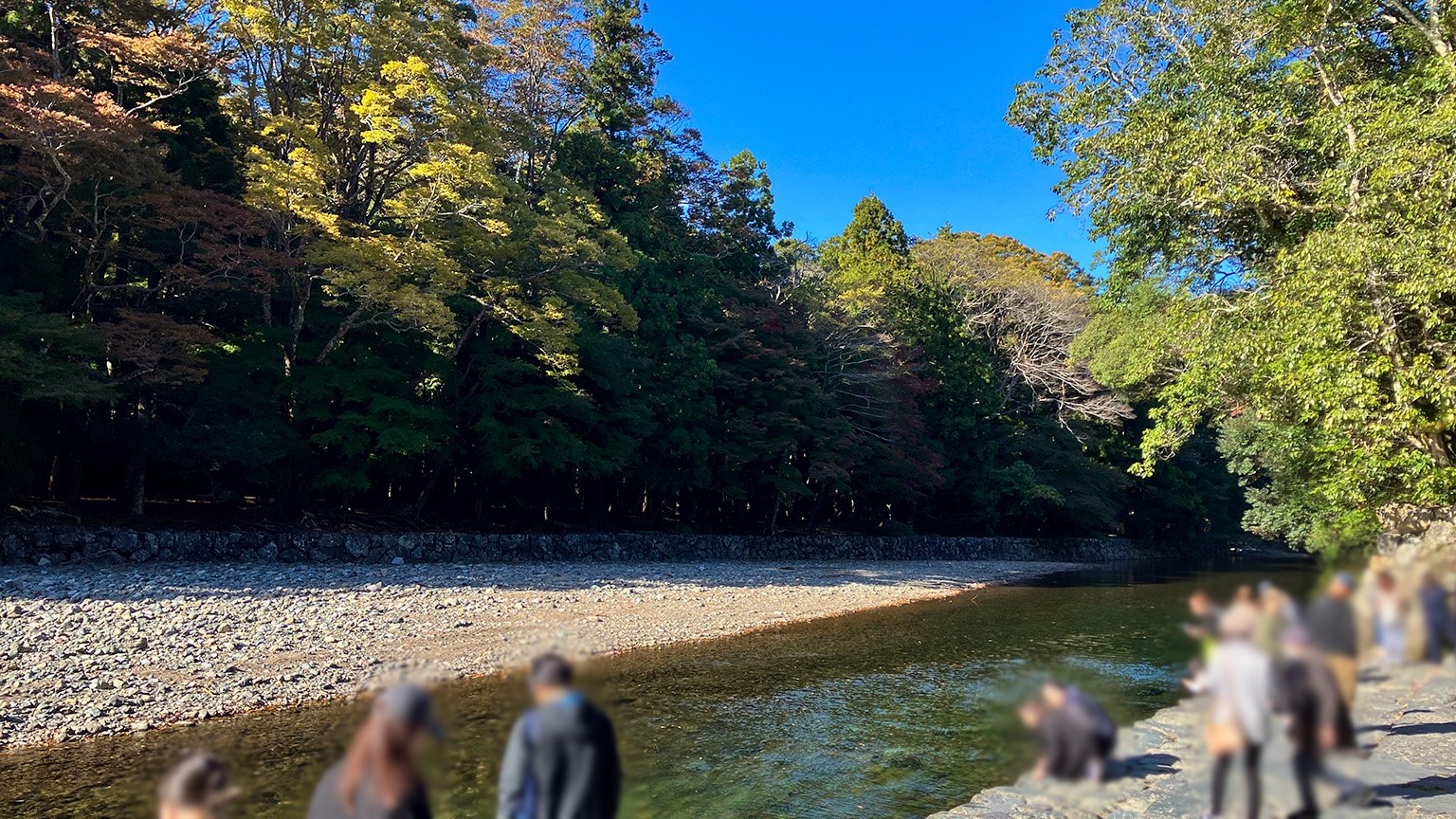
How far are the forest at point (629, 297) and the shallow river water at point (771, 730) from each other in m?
2.22

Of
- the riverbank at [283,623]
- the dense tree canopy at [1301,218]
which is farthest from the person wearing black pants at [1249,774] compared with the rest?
the riverbank at [283,623]

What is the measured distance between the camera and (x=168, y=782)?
3.51 ft

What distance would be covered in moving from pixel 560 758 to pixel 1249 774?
895 millimetres

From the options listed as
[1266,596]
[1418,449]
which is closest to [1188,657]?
[1266,596]

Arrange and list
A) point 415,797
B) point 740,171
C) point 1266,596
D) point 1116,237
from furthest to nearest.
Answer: point 740,171, point 1116,237, point 1266,596, point 415,797

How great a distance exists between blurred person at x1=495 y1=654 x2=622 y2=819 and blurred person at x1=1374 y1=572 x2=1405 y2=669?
104 cm

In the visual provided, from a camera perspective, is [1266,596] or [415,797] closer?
[415,797]

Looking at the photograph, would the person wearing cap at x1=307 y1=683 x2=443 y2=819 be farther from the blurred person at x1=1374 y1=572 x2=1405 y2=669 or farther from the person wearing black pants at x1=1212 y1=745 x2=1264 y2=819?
the blurred person at x1=1374 y1=572 x2=1405 y2=669

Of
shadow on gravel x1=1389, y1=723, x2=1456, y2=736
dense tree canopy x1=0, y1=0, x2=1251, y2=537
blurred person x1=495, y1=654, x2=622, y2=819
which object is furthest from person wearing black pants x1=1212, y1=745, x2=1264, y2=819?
dense tree canopy x1=0, y1=0, x2=1251, y2=537

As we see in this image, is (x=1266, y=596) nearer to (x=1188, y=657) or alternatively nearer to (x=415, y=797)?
(x=1188, y=657)

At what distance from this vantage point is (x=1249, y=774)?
0.98m

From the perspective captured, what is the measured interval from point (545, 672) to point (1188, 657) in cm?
94

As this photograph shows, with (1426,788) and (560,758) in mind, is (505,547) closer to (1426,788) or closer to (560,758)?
(1426,788)

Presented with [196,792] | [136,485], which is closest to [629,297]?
[136,485]
